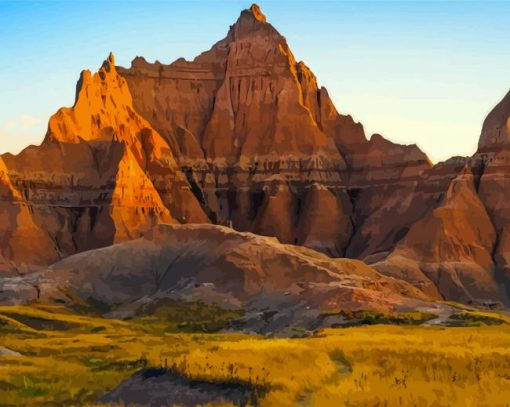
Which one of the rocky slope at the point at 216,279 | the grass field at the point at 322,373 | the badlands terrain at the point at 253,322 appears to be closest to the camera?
the grass field at the point at 322,373

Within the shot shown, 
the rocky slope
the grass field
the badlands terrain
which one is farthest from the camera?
the rocky slope

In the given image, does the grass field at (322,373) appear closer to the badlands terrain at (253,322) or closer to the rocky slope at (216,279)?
the badlands terrain at (253,322)

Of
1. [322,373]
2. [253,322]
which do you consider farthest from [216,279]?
[322,373]

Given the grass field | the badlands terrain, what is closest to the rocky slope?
the badlands terrain

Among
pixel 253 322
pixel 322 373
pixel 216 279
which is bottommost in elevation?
pixel 253 322

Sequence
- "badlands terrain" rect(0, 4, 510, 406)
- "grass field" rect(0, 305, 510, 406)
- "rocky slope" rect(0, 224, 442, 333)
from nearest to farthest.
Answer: "grass field" rect(0, 305, 510, 406) → "badlands terrain" rect(0, 4, 510, 406) → "rocky slope" rect(0, 224, 442, 333)

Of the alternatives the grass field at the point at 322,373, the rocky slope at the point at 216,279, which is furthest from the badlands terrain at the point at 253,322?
the rocky slope at the point at 216,279

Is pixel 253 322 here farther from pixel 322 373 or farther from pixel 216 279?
pixel 322 373

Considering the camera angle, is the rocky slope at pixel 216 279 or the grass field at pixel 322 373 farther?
the rocky slope at pixel 216 279

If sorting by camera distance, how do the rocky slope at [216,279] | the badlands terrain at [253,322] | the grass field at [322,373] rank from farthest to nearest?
the rocky slope at [216,279] < the badlands terrain at [253,322] < the grass field at [322,373]

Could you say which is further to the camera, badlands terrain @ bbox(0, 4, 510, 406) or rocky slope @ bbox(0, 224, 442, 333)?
rocky slope @ bbox(0, 224, 442, 333)

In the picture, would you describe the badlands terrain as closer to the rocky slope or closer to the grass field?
the grass field

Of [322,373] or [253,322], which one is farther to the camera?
[253,322]

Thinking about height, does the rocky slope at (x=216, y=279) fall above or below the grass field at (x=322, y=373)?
below
